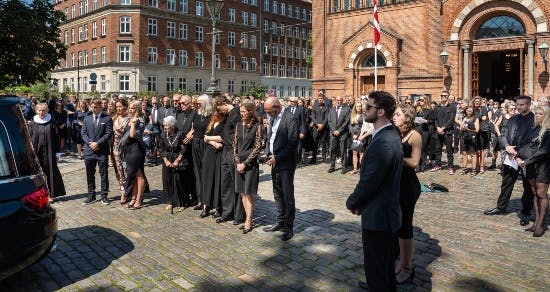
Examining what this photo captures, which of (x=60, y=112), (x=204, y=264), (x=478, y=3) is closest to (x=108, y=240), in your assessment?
(x=204, y=264)

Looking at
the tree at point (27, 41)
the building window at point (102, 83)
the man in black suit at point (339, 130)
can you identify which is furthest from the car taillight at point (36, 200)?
the building window at point (102, 83)

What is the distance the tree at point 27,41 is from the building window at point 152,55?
3308 cm

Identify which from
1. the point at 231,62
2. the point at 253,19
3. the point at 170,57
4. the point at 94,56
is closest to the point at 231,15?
the point at 253,19

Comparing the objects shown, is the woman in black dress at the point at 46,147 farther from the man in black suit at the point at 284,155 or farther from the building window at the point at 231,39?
the building window at the point at 231,39

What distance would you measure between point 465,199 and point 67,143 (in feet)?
49.7

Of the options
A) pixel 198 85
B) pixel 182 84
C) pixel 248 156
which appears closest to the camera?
pixel 248 156

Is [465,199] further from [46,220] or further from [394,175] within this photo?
[46,220]

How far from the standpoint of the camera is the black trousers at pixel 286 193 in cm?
680

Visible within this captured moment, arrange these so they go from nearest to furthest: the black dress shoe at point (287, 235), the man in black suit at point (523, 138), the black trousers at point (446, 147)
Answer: the black dress shoe at point (287, 235) < the man in black suit at point (523, 138) < the black trousers at point (446, 147)

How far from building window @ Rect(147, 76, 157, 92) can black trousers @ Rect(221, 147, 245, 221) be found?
48.7 meters

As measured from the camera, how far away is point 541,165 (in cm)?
678

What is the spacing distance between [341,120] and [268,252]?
26.2 ft

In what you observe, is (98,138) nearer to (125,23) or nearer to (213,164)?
(213,164)

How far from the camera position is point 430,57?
26.6m
